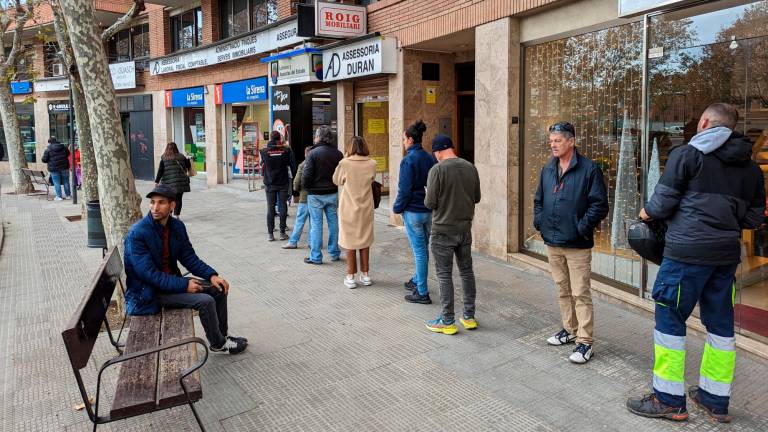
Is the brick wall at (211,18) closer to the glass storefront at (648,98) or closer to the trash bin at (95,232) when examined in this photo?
the trash bin at (95,232)

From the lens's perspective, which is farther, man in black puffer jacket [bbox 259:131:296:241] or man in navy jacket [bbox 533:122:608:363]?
man in black puffer jacket [bbox 259:131:296:241]

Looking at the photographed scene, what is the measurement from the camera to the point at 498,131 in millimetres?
7789

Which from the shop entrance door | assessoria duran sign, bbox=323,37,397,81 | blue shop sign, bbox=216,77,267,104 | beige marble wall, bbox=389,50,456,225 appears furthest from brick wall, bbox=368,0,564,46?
blue shop sign, bbox=216,77,267,104

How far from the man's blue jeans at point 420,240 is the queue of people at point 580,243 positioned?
0.01 meters

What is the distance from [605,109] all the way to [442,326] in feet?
10.0

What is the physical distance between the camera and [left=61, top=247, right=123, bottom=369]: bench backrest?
3.06 m

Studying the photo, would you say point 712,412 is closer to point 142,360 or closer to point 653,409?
point 653,409

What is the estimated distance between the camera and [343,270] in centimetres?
750

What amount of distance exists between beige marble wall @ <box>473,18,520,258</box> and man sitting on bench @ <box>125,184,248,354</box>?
4305 mm

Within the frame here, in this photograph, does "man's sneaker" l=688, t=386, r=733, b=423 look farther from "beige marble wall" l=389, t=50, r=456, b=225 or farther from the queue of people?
"beige marble wall" l=389, t=50, r=456, b=225

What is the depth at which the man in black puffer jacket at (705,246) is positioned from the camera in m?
3.45

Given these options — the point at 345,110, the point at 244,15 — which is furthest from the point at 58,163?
the point at 345,110

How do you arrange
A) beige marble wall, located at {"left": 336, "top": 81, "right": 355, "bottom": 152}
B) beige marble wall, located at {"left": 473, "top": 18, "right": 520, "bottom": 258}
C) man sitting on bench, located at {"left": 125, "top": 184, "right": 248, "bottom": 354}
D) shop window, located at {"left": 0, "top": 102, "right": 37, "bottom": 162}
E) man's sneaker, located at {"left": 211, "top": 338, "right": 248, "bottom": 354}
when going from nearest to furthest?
man sitting on bench, located at {"left": 125, "top": 184, "right": 248, "bottom": 354}
man's sneaker, located at {"left": 211, "top": 338, "right": 248, "bottom": 354}
beige marble wall, located at {"left": 473, "top": 18, "right": 520, "bottom": 258}
beige marble wall, located at {"left": 336, "top": 81, "right": 355, "bottom": 152}
shop window, located at {"left": 0, "top": 102, "right": 37, "bottom": 162}

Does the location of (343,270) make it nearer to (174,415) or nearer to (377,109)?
(174,415)
